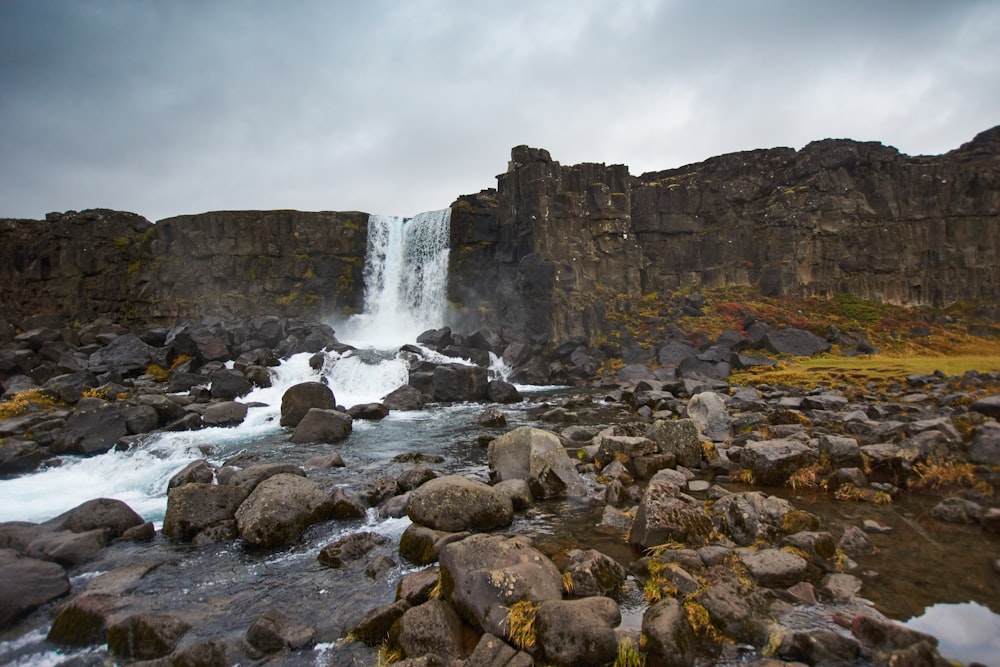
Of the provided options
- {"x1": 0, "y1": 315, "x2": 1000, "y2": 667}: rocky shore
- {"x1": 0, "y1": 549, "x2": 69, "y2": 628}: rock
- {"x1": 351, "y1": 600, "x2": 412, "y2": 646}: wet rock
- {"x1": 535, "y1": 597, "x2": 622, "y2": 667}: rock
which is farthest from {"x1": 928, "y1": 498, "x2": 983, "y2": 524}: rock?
{"x1": 0, "y1": 549, "x2": 69, "y2": 628}: rock

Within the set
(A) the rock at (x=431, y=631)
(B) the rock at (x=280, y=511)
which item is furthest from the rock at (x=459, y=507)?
(A) the rock at (x=431, y=631)

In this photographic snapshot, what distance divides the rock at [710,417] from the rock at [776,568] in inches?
278

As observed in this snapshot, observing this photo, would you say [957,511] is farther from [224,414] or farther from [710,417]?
[224,414]

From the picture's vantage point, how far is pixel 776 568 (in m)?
6.54

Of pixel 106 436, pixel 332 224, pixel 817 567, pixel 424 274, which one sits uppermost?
pixel 332 224

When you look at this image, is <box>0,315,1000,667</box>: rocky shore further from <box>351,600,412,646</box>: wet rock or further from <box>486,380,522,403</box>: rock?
<box>486,380,522,403</box>: rock

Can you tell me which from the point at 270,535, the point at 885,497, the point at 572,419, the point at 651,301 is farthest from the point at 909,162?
the point at 270,535

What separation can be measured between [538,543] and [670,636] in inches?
143

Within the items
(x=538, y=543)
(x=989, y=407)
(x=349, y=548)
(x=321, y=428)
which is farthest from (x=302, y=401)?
(x=989, y=407)

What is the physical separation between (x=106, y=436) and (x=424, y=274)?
31782mm

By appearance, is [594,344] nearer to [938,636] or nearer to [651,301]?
[651,301]

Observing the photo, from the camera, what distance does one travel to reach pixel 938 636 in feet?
17.3

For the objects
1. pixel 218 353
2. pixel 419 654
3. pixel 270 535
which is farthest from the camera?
pixel 218 353

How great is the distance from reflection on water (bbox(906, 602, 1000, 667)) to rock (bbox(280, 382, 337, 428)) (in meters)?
18.9
